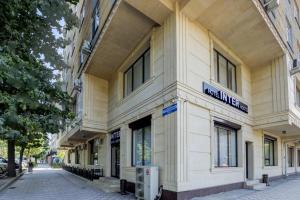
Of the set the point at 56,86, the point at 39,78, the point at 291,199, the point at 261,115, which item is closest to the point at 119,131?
the point at 56,86

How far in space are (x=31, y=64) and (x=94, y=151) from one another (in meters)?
11.6

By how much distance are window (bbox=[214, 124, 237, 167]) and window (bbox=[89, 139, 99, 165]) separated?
9.09 m

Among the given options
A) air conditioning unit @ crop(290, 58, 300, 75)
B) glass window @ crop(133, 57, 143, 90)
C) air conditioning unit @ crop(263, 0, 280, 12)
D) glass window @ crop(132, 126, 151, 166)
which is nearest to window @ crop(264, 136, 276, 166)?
air conditioning unit @ crop(290, 58, 300, 75)

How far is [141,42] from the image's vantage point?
1231 cm

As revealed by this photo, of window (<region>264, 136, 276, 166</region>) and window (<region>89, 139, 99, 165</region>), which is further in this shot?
window (<region>89, 139, 99, 165</region>)

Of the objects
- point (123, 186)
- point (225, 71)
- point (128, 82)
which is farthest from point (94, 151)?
point (225, 71)

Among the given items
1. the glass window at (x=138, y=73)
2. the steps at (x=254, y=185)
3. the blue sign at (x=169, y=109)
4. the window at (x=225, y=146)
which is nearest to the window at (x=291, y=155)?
the steps at (x=254, y=185)

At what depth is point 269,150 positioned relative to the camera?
1639cm

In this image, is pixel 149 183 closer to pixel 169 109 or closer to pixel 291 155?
pixel 169 109

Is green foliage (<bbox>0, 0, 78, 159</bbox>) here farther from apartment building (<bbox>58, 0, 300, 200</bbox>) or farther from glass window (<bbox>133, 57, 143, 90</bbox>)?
glass window (<bbox>133, 57, 143, 90</bbox>)

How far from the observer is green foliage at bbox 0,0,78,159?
26.6 feet

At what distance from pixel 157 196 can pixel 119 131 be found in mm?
5792

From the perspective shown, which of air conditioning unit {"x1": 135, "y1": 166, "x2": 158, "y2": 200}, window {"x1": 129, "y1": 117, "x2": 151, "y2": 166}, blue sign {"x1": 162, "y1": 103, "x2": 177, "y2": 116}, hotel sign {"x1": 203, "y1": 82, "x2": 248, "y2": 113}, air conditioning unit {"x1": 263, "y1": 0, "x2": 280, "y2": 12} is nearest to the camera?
blue sign {"x1": 162, "y1": 103, "x2": 177, "y2": 116}

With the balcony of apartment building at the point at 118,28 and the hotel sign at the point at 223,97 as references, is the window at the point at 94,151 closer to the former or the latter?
the balcony of apartment building at the point at 118,28
